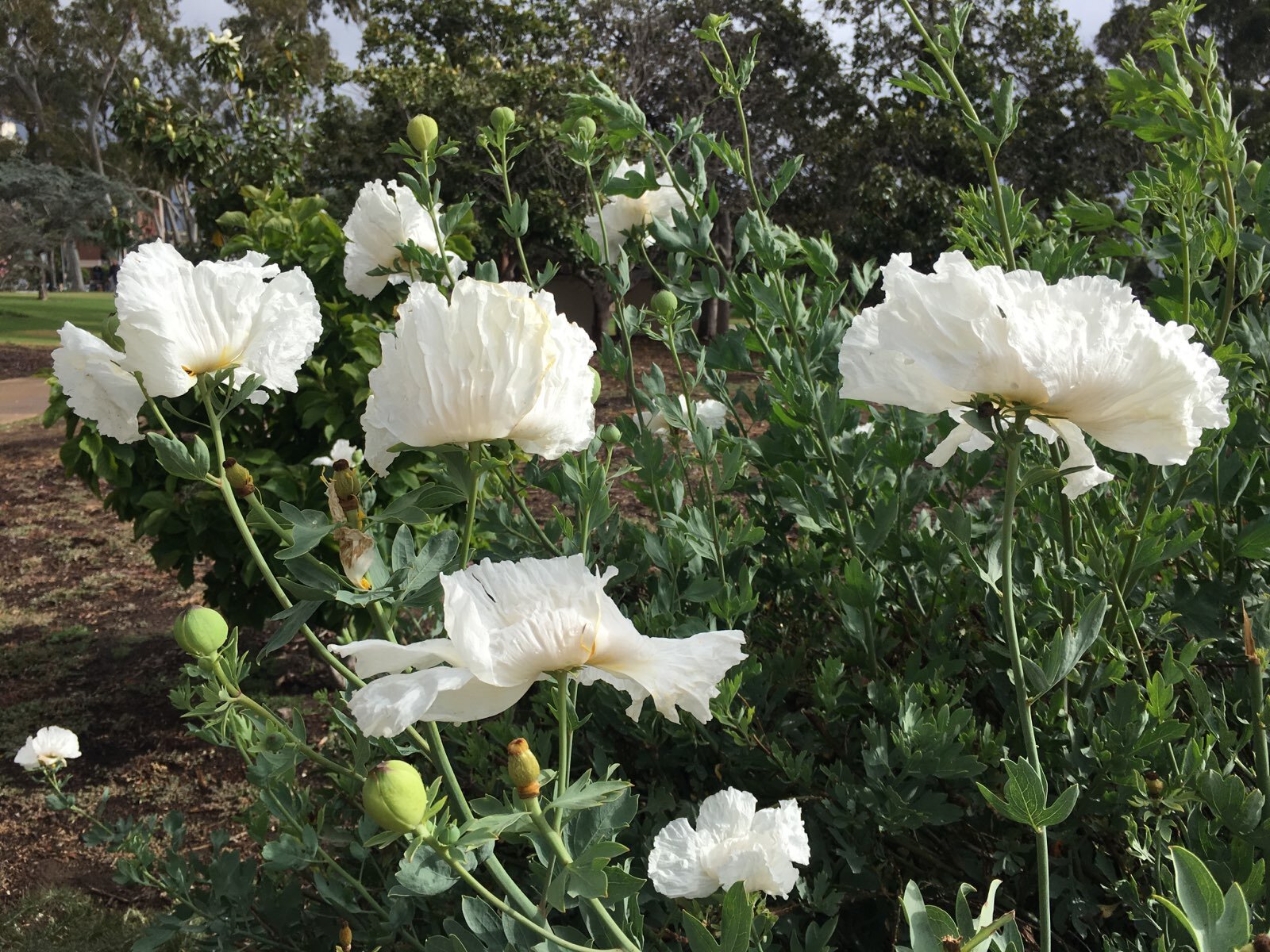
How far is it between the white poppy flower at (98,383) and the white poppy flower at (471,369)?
0.36 metres

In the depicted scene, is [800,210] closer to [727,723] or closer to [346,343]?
[346,343]

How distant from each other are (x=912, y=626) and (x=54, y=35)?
33.9 metres

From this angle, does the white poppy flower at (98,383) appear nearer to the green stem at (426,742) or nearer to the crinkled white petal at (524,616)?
the green stem at (426,742)

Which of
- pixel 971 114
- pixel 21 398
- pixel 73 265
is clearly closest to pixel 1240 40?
pixel 21 398

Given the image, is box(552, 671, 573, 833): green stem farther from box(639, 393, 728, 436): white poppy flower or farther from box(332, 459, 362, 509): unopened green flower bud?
box(639, 393, 728, 436): white poppy flower

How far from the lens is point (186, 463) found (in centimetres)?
93

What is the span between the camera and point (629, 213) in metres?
1.98

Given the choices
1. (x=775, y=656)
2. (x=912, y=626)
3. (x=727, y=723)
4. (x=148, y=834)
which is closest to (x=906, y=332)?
(x=727, y=723)

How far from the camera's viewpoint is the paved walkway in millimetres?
9992

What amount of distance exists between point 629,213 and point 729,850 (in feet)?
4.24

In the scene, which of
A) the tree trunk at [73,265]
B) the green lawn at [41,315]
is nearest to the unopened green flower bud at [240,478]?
the green lawn at [41,315]

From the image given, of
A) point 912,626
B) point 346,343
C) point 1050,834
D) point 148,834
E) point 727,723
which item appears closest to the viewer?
point 1050,834

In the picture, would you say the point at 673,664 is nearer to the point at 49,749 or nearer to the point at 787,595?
the point at 787,595

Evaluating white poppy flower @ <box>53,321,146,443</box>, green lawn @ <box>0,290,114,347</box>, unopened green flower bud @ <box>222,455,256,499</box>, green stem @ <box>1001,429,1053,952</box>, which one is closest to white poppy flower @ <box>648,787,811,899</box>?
green stem @ <box>1001,429,1053,952</box>
